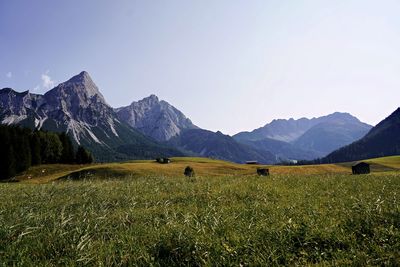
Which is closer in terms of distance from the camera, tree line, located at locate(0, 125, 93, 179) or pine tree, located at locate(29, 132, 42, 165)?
tree line, located at locate(0, 125, 93, 179)

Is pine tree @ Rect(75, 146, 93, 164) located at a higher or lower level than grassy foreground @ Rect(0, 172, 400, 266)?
higher

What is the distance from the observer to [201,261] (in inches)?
235

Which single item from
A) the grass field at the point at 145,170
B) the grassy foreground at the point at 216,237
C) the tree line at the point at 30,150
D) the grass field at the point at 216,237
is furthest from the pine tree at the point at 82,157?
the grassy foreground at the point at 216,237

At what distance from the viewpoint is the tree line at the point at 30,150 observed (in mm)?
114688

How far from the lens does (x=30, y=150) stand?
129 metres

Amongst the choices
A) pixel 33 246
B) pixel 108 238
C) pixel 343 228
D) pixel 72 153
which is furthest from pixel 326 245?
pixel 72 153

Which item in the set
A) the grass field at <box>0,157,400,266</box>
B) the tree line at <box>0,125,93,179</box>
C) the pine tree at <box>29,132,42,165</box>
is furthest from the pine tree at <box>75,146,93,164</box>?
the grass field at <box>0,157,400,266</box>

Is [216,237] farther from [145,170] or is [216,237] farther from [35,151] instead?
[35,151]

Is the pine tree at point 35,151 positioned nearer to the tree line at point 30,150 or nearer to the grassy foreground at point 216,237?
the tree line at point 30,150

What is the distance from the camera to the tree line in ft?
376

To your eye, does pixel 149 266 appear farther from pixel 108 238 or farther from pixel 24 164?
pixel 24 164

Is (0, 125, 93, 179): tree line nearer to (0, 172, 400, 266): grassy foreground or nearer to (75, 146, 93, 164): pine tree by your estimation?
(75, 146, 93, 164): pine tree

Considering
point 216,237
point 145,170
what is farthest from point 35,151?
point 216,237

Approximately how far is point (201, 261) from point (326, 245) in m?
2.47
